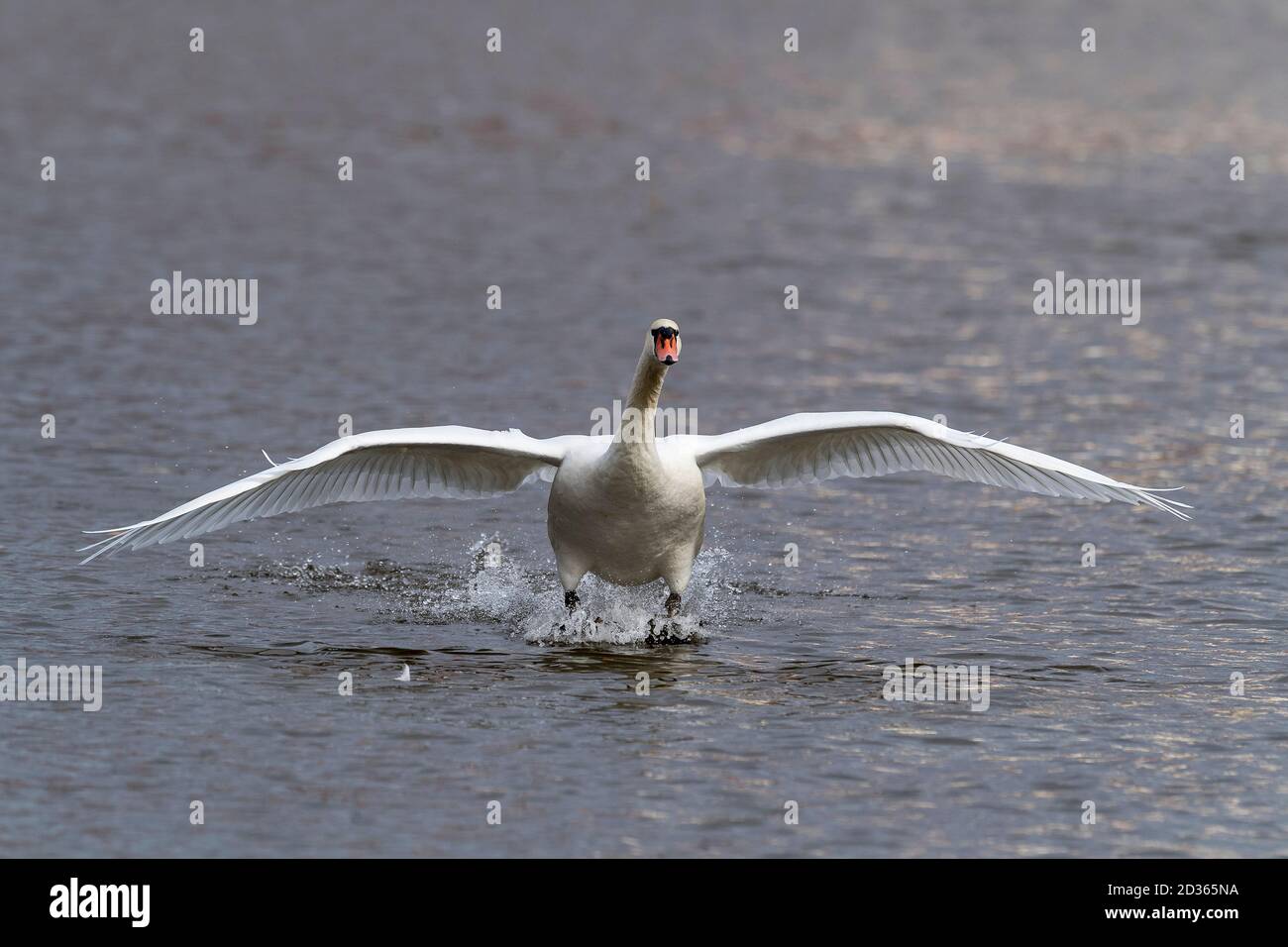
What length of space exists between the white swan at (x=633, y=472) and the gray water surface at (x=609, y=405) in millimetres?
736

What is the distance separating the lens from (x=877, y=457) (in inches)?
577

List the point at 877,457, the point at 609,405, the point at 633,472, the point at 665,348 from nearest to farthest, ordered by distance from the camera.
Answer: the point at 665,348, the point at 633,472, the point at 877,457, the point at 609,405

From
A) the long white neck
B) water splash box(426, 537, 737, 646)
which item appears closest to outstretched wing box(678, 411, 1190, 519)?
the long white neck

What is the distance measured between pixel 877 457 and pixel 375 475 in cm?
347

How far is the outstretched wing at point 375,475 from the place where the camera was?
43.8 ft

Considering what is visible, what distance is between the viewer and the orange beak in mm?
12875

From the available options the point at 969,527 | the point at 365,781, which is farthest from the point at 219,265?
the point at 365,781

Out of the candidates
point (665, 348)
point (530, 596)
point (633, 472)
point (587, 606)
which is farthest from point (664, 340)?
point (530, 596)

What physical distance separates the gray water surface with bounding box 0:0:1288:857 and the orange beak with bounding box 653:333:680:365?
205 cm

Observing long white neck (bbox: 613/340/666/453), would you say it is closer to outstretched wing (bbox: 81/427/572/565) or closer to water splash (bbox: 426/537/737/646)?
outstretched wing (bbox: 81/427/572/565)

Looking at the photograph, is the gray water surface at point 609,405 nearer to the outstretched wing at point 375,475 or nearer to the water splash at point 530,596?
the water splash at point 530,596

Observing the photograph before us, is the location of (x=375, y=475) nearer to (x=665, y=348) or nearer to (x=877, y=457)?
(x=665, y=348)

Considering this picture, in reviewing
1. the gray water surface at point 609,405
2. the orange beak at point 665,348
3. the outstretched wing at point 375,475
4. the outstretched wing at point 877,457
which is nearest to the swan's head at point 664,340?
the orange beak at point 665,348

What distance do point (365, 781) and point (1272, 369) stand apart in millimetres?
14339
